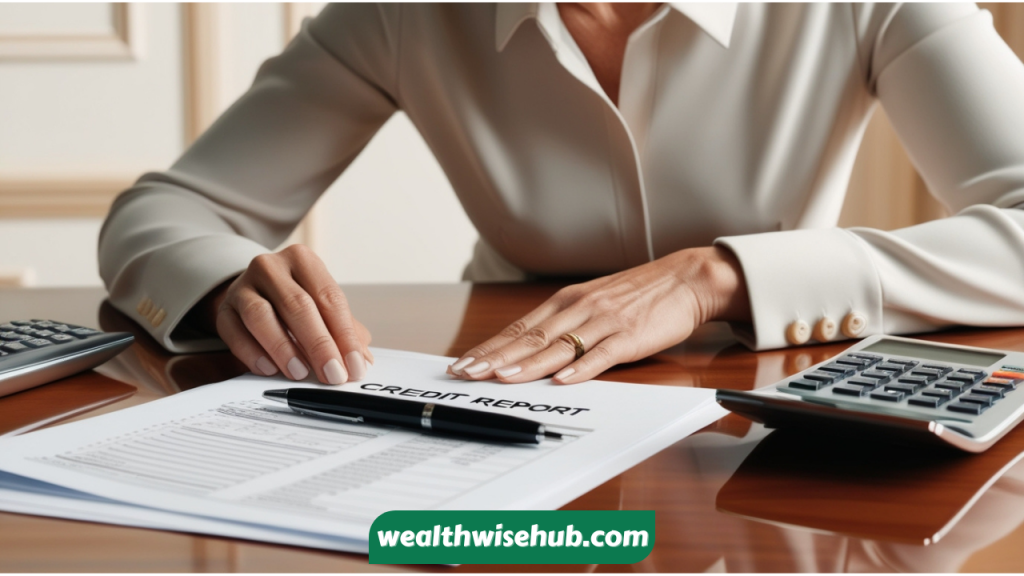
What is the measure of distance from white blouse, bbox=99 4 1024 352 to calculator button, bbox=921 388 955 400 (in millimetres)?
346

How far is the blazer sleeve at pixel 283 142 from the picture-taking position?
3.06 feet

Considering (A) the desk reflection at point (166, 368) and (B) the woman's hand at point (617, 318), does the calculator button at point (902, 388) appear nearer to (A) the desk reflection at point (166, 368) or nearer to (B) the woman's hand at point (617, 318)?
(B) the woman's hand at point (617, 318)

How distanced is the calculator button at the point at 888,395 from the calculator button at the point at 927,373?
1.4 inches

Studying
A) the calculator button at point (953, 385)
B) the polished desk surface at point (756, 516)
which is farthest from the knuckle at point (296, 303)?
the calculator button at point (953, 385)

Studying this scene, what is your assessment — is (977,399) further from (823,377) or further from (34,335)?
(34,335)

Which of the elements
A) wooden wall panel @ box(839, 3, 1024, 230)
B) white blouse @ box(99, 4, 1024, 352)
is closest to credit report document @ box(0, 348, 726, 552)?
white blouse @ box(99, 4, 1024, 352)

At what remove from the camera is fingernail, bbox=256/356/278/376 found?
22.7 inches

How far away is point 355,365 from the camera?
553mm

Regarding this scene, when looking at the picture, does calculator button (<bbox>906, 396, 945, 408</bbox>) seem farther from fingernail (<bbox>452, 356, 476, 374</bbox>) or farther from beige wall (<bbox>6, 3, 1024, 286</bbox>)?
beige wall (<bbox>6, 3, 1024, 286</bbox>)

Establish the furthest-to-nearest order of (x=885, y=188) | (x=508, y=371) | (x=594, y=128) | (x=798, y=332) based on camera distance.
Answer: (x=885, y=188) < (x=594, y=128) < (x=798, y=332) < (x=508, y=371)

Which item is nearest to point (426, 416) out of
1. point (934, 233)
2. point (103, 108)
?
point (934, 233)

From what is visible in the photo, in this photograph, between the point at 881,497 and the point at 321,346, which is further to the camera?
the point at 321,346

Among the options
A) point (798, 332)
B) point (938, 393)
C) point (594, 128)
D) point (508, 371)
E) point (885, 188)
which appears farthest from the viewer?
point (885, 188)

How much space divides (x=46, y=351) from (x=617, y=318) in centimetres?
37
